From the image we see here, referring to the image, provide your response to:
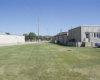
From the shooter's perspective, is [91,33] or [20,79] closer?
[20,79]

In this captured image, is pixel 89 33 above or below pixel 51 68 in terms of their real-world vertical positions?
above

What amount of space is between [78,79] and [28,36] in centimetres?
14362

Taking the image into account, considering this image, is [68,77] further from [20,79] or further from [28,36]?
[28,36]

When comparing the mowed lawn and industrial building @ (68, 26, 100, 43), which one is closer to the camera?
the mowed lawn

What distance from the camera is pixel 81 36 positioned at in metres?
25.5

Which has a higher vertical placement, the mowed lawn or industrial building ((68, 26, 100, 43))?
industrial building ((68, 26, 100, 43))

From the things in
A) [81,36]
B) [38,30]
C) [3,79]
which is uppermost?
[38,30]

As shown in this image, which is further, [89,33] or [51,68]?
[89,33]

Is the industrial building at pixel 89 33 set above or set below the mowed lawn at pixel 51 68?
above

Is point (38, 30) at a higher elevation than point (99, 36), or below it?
higher

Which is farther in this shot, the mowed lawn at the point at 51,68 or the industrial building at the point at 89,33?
the industrial building at the point at 89,33

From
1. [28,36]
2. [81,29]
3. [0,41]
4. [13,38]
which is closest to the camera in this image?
[81,29]

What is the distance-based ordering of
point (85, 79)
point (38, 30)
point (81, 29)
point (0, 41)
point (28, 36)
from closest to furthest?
point (85, 79), point (81, 29), point (0, 41), point (38, 30), point (28, 36)

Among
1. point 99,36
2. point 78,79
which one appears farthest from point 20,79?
point 99,36
